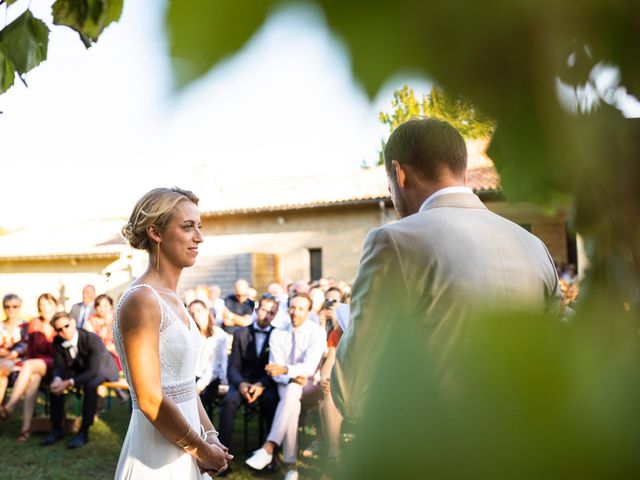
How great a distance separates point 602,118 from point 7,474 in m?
6.55

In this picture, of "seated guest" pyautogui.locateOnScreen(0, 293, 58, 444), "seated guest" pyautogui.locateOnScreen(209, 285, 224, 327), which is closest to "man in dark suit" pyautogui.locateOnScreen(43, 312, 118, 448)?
"seated guest" pyautogui.locateOnScreen(0, 293, 58, 444)

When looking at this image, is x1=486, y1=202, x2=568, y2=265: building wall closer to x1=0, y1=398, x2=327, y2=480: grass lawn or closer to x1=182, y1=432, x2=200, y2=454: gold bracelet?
x1=182, y1=432, x2=200, y2=454: gold bracelet

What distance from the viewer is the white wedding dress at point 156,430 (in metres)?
2.47

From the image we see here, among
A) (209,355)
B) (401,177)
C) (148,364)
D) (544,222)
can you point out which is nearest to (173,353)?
(148,364)

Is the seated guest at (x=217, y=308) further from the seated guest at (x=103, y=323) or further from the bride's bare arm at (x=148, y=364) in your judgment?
the bride's bare arm at (x=148, y=364)

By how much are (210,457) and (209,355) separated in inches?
171

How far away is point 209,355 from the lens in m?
6.77

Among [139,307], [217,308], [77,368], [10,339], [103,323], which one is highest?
[139,307]

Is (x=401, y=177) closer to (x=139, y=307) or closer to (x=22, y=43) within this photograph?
(x=22, y=43)

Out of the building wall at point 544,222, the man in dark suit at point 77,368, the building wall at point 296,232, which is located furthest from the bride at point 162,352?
the man in dark suit at point 77,368

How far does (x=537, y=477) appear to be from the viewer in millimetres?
279

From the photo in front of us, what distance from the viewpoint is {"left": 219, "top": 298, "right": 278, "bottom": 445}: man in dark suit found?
20.8ft

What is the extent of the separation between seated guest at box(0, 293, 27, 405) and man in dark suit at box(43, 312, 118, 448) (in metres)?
0.59

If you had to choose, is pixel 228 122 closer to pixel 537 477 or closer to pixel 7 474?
pixel 537 477
